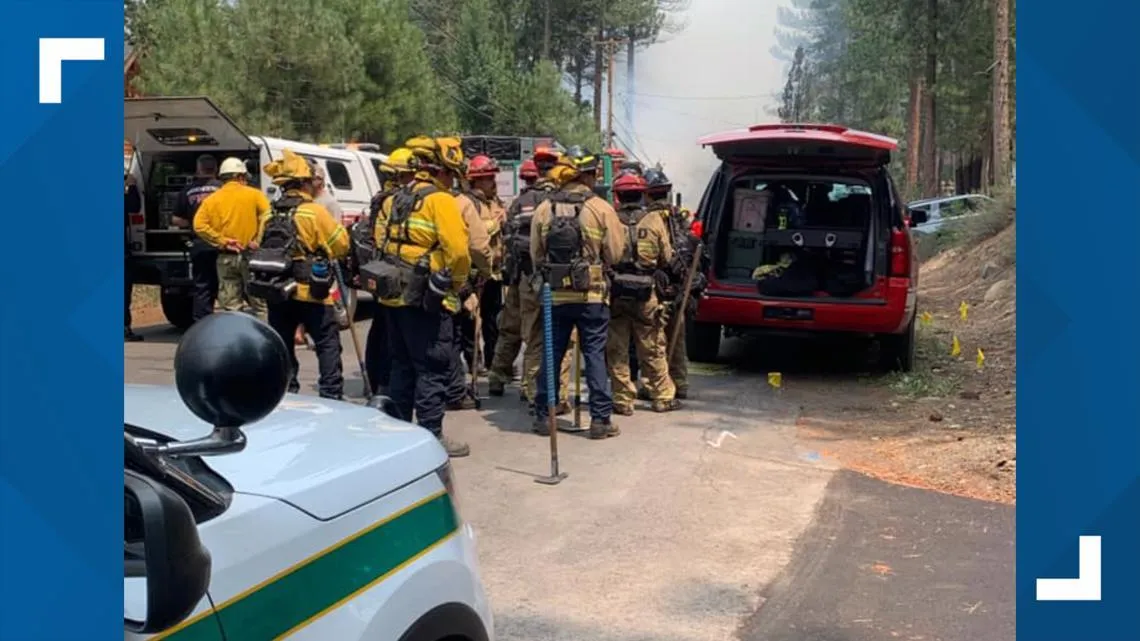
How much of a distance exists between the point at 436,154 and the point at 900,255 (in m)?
4.13

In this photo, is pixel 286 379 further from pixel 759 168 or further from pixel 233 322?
pixel 759 168

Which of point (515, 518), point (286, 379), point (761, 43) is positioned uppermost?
point (761, 43)

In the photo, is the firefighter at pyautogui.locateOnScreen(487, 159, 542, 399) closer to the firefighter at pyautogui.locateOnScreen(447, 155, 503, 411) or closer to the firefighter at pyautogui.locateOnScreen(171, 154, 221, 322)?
the firefighter at pyautogui.locateOnScreen(447, 155, 503, 411)

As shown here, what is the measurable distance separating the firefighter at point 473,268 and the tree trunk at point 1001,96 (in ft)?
44.6

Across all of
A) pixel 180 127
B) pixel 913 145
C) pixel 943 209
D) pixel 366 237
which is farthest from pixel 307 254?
pixel 913 145

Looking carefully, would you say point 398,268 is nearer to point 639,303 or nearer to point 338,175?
point 639,303

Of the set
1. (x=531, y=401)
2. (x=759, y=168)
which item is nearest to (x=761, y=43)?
(x=759, y=168)

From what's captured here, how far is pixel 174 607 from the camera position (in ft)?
4.89

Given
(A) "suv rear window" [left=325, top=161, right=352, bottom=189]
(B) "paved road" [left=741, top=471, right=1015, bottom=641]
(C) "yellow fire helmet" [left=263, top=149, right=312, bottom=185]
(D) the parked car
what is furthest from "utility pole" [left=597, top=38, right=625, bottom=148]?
(B) "paved road" [left=741, top=471, right=1015, bottom=641]

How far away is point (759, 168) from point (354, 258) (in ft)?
12.1

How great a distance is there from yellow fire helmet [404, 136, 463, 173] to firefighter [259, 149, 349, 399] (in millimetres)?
934

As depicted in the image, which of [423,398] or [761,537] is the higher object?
[423,398]

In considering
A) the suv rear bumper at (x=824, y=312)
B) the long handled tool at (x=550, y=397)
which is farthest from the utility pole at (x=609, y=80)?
the long handled tool at (x=550, y=397)

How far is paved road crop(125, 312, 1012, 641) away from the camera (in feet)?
14.4
